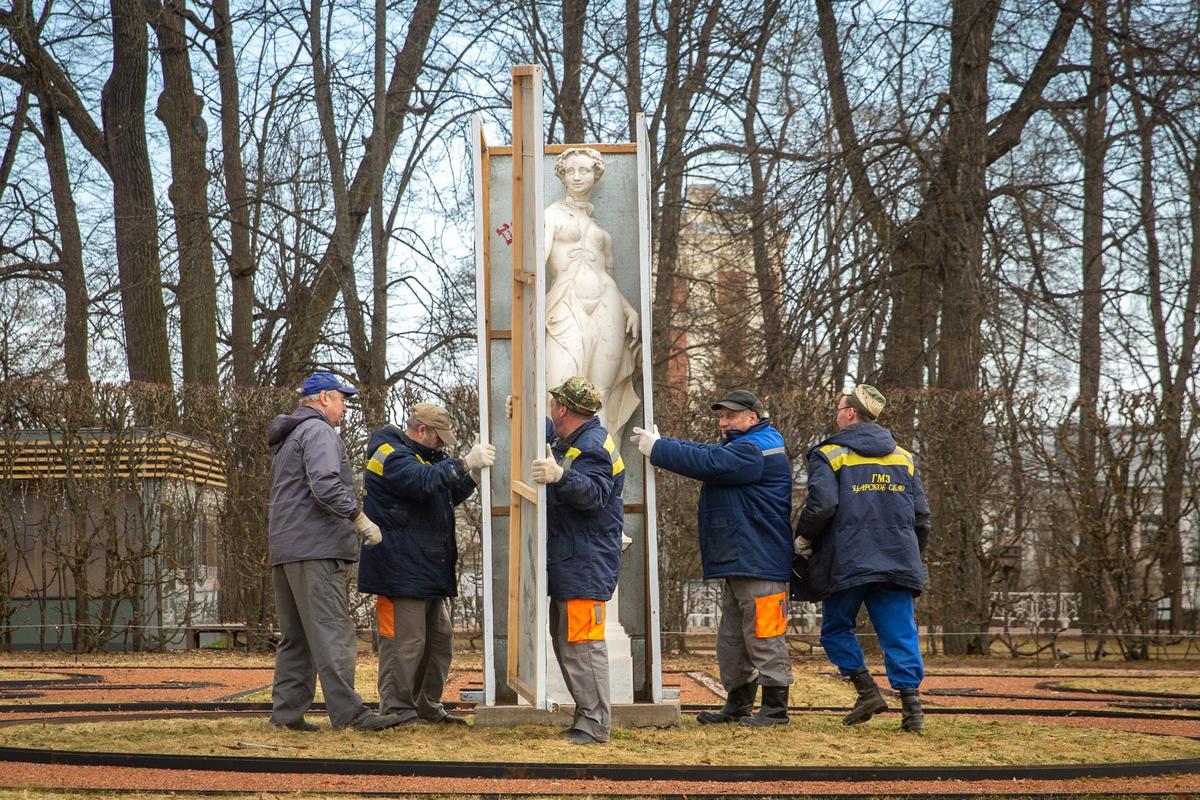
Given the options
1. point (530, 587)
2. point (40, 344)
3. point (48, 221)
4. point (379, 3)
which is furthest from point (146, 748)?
point (40, 344)

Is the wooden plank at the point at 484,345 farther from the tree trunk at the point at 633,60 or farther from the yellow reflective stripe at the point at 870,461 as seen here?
the tree trunk at the point at 633,60

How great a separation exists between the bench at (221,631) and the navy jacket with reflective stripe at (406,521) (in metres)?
6.60

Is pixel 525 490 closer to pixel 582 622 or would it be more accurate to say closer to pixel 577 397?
pixel 577 397

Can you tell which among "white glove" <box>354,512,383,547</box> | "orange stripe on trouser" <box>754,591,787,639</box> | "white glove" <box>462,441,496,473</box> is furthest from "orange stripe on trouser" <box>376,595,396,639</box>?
"orange stripe on trouser" <box>754,591,787,639</box>

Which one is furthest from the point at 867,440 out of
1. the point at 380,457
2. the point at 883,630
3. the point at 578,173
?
the point at 380,457

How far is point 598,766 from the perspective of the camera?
16.4ft

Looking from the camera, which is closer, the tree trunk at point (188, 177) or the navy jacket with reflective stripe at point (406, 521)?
the navy jacket with reflective stripe at point (406, 521)

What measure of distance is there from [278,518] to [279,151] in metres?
10.9

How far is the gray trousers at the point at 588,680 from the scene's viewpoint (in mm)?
5879

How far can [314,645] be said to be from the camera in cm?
617

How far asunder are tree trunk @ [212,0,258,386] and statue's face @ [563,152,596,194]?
1075 cm

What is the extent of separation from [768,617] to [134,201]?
44.1ft

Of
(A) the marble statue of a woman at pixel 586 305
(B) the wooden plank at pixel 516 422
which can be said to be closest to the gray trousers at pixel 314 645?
(B) the wooden plank at pixel 516 422

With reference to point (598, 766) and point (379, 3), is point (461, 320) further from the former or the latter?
point (598, 766)
